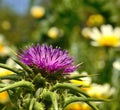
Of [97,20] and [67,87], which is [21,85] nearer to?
[67,87]

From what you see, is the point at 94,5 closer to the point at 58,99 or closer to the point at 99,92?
the point at 99,92

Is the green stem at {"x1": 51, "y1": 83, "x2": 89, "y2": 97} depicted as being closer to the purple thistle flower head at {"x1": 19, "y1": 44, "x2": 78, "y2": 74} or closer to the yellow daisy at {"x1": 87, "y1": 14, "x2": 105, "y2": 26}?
the purple thistle flower head at {"x1": 19, "y1": 44, "x2": 78, "y2": 74}

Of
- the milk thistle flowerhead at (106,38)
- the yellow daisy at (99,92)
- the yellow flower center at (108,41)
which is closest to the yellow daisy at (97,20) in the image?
the milk thistle flowerhead at (106,38)

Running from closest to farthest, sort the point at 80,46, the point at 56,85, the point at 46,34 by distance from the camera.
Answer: the point at 56,85 < the point at 80,46 < the point at 46,34

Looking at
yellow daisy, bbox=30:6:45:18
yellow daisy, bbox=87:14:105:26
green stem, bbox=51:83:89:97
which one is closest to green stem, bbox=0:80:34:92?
green stem, bbox=51:83:89:97

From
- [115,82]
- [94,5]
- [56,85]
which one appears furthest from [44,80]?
[94,5]

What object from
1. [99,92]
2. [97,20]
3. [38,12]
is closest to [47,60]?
[99,92]
